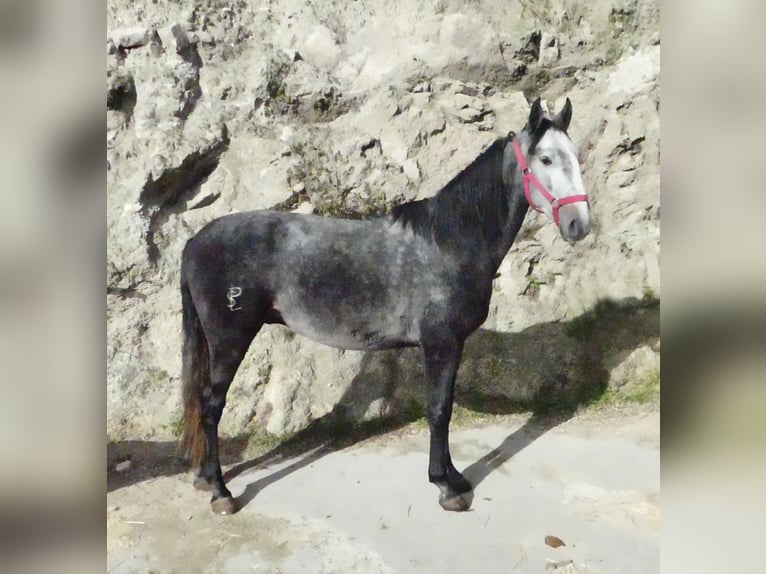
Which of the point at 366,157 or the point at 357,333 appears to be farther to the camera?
the point at 366,157

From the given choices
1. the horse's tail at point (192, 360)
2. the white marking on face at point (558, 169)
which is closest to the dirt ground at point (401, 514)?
the horse's tail at point (192, 360)

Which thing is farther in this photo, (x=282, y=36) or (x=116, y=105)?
(x=282, y=36)

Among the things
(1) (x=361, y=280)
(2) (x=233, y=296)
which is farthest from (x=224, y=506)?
(1) (x=361, y=280)

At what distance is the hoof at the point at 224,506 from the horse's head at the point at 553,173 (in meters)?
2.59

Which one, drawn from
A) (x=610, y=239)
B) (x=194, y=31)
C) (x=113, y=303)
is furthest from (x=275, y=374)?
(x=610, y=239)

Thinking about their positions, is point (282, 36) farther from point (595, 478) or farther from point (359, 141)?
point (595, 478)

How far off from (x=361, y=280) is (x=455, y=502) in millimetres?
1519

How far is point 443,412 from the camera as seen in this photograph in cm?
344

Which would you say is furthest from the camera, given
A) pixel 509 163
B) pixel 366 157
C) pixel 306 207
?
pixel 366 157

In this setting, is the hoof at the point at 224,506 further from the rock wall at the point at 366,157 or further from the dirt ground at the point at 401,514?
the rock wall at the point at 366,157

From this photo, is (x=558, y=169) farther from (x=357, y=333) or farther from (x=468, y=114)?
(x=468, y=114)

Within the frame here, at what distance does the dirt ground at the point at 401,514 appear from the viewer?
9.80ft
